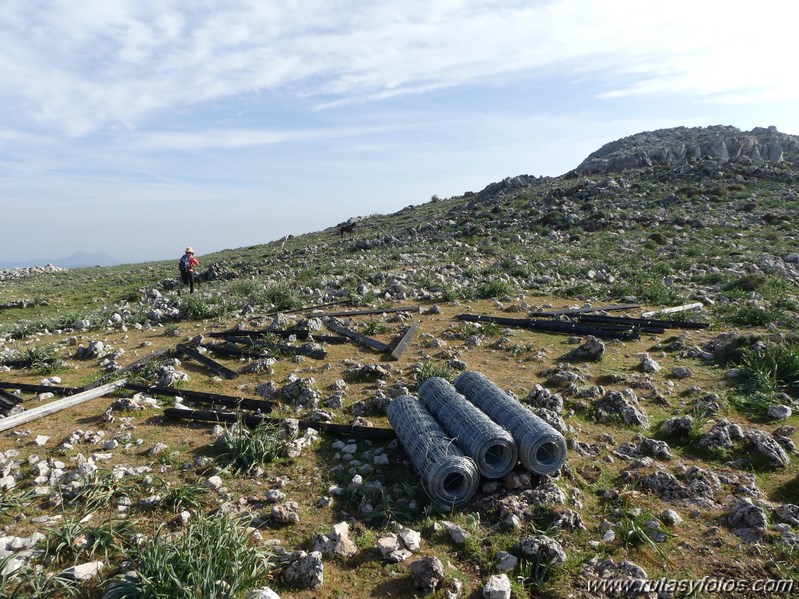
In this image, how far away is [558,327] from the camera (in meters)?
10.9

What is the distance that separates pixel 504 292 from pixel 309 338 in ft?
21.4

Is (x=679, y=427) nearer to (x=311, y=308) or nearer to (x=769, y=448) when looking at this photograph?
(x=769, y=448)

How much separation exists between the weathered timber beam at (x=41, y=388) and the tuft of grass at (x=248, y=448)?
3.47 meters

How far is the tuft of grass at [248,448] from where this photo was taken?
18.2 ft

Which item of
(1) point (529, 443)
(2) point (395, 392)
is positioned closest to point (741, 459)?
(1) point (529, 443)

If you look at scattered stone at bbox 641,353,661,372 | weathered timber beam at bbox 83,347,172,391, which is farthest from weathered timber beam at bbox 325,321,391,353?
scattered stone at bbox 641,353,661,372

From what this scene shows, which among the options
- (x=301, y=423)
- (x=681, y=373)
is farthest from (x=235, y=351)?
(x=681, y=373)

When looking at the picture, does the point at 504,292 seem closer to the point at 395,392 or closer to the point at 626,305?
the point at 626,305

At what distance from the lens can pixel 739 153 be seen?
44281 mm

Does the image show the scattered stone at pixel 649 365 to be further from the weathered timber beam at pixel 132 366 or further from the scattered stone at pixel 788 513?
the weathered timber beam at pixel 132 366

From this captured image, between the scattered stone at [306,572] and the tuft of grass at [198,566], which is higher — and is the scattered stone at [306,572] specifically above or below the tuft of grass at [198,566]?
below

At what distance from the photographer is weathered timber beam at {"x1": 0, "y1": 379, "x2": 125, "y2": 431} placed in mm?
6594

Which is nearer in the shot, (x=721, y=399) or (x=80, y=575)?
(x=80, y=575)

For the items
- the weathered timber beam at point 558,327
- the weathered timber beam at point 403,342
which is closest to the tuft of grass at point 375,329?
the weathered timber beam at point 403,342
